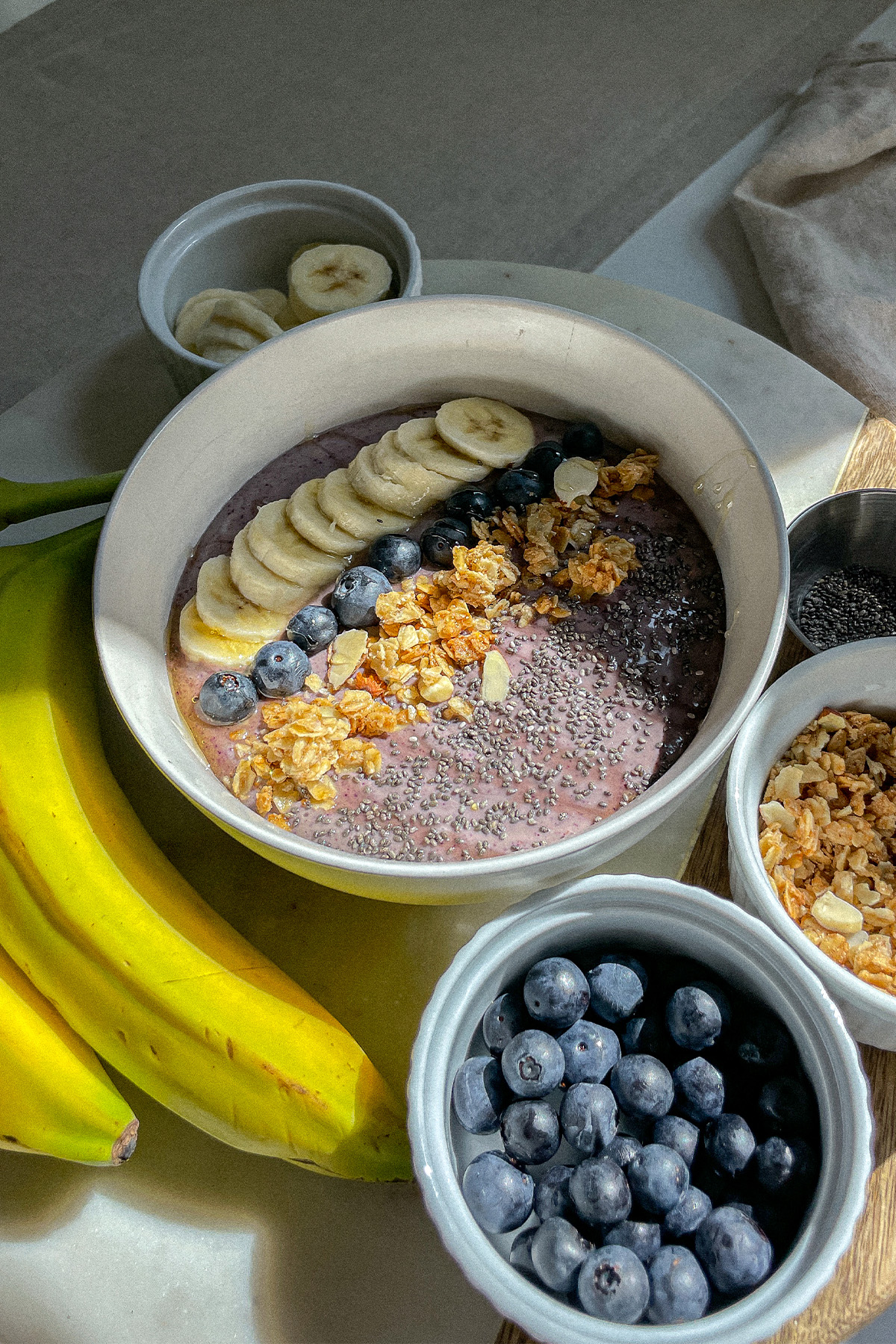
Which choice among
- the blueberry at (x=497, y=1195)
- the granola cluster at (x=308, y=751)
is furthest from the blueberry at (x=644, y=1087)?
the granola cluster at (x=308, y=751)

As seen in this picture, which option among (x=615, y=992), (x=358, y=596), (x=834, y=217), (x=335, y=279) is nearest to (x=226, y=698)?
(x=358, y=596)

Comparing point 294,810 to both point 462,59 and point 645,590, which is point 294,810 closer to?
point 645,590

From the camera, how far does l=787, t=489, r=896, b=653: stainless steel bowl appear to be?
126 centimetres

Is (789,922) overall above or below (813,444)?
below

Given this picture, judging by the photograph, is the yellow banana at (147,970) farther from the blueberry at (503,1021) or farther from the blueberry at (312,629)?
the blueberry at (312,629)

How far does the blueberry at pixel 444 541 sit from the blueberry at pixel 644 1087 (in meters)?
0.60

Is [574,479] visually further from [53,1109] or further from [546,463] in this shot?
[53,1109]

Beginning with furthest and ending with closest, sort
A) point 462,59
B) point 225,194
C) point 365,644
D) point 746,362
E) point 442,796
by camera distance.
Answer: point 462,59 → point 225,194 → point 746,362 → point 365,644 → point 442,796

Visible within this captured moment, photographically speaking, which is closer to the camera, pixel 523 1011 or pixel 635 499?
pixel 523 1011

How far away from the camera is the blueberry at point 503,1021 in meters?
0.86

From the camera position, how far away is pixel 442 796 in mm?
1068

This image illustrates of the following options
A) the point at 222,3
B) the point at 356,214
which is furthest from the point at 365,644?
the point at 222,3

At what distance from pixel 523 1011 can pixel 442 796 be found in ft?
0.84

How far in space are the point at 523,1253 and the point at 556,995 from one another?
7.3 inches
